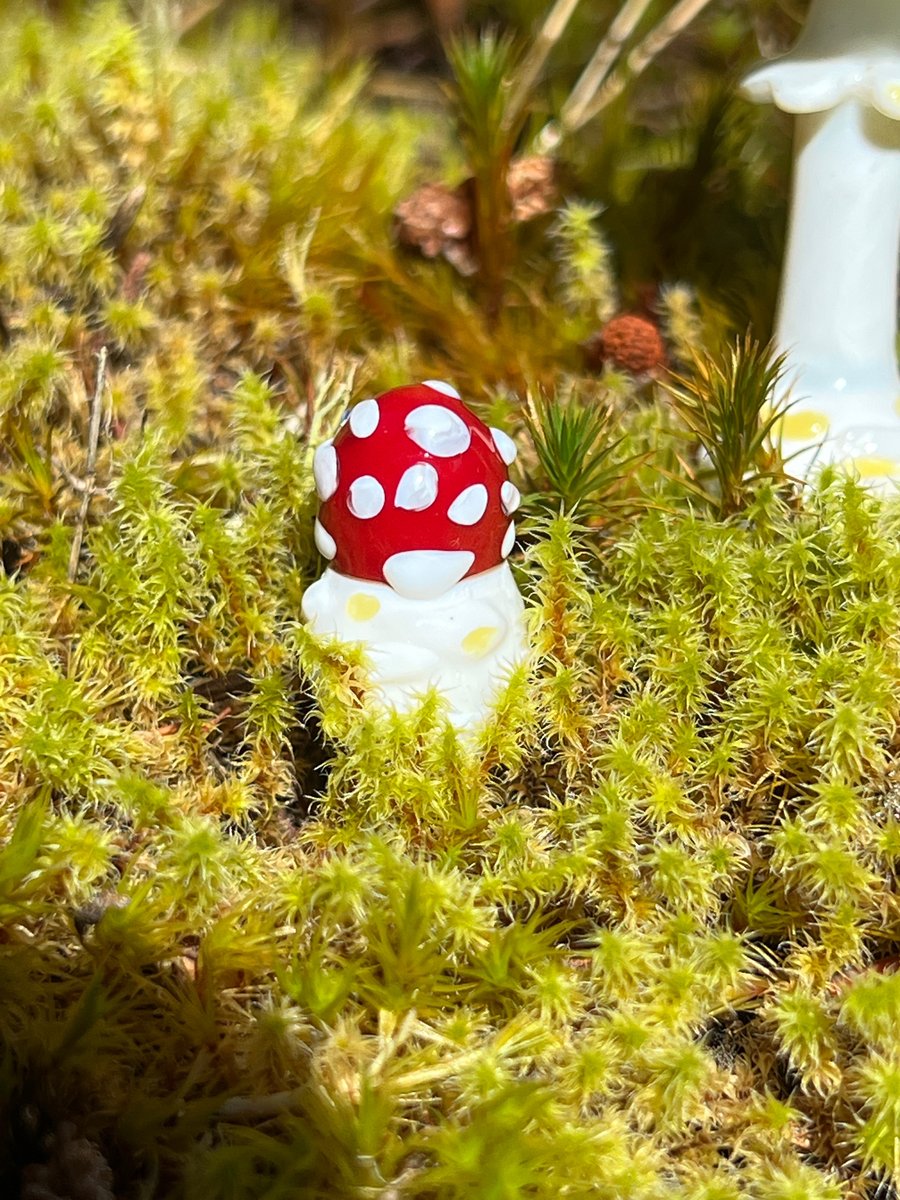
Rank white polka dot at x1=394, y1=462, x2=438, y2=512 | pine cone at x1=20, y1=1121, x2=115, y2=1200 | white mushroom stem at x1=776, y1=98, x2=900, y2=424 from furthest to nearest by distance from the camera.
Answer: white mushroom stem at x1=776, y1=98, x2=900, y2=424
white polka dot at x1=394, y1=462, x2=438, y2=512
pine cone at x1=20, y1=1121, x2=115, y2=1200

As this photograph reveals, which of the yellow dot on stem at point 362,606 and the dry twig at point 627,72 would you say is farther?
the dry twig at point 627,72

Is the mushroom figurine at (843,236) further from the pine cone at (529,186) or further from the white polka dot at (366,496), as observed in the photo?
the white polka dot at (366,496)

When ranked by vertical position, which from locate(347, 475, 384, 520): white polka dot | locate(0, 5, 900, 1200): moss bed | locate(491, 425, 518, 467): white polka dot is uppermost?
locate(491, 425, 518, 467): white polka dot

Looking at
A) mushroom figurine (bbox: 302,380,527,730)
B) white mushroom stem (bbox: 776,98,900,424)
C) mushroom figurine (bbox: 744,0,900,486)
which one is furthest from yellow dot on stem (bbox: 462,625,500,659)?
white mushroom stem (bbox: 776,98,900,424)

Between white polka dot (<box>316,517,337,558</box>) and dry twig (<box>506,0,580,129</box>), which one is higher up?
dry twig (<box>506,0,580,129</box>)

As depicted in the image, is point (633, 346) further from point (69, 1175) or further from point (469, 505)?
point (69, 1175)

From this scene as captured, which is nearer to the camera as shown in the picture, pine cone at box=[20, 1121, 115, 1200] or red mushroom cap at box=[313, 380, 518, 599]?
pine cone at box=[20, 1121, 115, 1200]

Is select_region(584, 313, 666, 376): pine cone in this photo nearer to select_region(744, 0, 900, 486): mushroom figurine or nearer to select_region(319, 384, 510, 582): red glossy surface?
select_region(744, 0, 900, 486): mushroom figurine

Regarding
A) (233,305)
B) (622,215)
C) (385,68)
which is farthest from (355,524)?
(385,68)

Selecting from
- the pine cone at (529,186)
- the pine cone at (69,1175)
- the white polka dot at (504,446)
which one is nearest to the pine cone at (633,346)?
the pine cone at (529,186)

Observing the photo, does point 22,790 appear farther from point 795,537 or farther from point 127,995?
point 795,537
